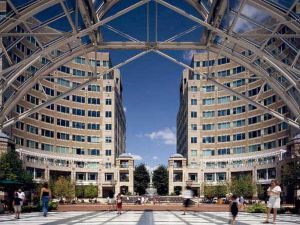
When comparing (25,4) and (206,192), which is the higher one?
(25,4)

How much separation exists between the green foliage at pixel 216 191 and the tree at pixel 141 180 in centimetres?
2579

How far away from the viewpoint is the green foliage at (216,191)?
92188 millimetres

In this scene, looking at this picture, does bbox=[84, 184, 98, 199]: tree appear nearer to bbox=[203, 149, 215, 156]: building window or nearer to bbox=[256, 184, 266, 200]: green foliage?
bbox=[203, 149, 215, 156]: building window

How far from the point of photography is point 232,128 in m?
113

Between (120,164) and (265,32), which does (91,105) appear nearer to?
(120,164)

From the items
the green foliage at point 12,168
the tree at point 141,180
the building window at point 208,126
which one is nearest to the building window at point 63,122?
the tree at point 141,180

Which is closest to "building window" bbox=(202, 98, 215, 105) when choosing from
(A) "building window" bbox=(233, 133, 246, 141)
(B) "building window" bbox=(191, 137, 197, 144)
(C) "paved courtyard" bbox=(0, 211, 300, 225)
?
(B) "building window" bbox=(191, 137, 197, 144)

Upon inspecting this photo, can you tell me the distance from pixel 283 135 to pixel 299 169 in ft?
178

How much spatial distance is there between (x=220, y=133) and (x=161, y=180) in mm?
20005

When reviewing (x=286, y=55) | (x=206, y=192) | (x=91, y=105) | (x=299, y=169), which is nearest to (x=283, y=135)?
(x=206, y=192)

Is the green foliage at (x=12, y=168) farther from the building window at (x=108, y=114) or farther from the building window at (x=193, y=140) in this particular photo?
the building window at (x=193, y=140)

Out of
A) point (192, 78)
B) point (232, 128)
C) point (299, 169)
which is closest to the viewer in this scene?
point (299, 169)

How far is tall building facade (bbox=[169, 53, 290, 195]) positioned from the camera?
106 metres

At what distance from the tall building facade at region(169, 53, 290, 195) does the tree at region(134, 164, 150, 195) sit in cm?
1167
